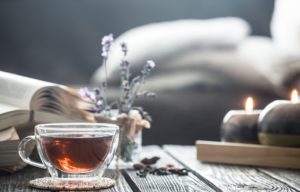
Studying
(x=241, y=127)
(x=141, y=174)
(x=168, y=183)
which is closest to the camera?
(x=168, y=183)

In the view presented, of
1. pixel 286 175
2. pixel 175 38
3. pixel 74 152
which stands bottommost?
pixel 286 175

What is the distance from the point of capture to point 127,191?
1.15 metres

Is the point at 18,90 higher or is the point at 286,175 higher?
the point at 18,90

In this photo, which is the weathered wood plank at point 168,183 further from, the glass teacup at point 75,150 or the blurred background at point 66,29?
the blurred background at point 66,29

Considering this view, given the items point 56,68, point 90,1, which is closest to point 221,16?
point 90,1

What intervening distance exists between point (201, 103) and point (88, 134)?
3.74 feet

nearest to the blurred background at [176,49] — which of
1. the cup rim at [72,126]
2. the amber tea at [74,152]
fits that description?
the cup rim at [72,126]

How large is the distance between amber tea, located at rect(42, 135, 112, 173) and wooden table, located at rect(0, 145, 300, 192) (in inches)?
2.5

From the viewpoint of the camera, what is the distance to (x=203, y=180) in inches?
51.1

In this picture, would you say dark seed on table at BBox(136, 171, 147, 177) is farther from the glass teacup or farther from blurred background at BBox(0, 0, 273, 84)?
blurred background at BBox(0, 0, 273, 84)

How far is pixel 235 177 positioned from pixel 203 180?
76 mm

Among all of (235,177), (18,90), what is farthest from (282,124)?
(18,90)

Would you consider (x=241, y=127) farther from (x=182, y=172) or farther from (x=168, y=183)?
(x=168, y=183)

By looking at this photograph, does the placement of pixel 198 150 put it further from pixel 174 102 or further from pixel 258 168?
pixel 174 102
